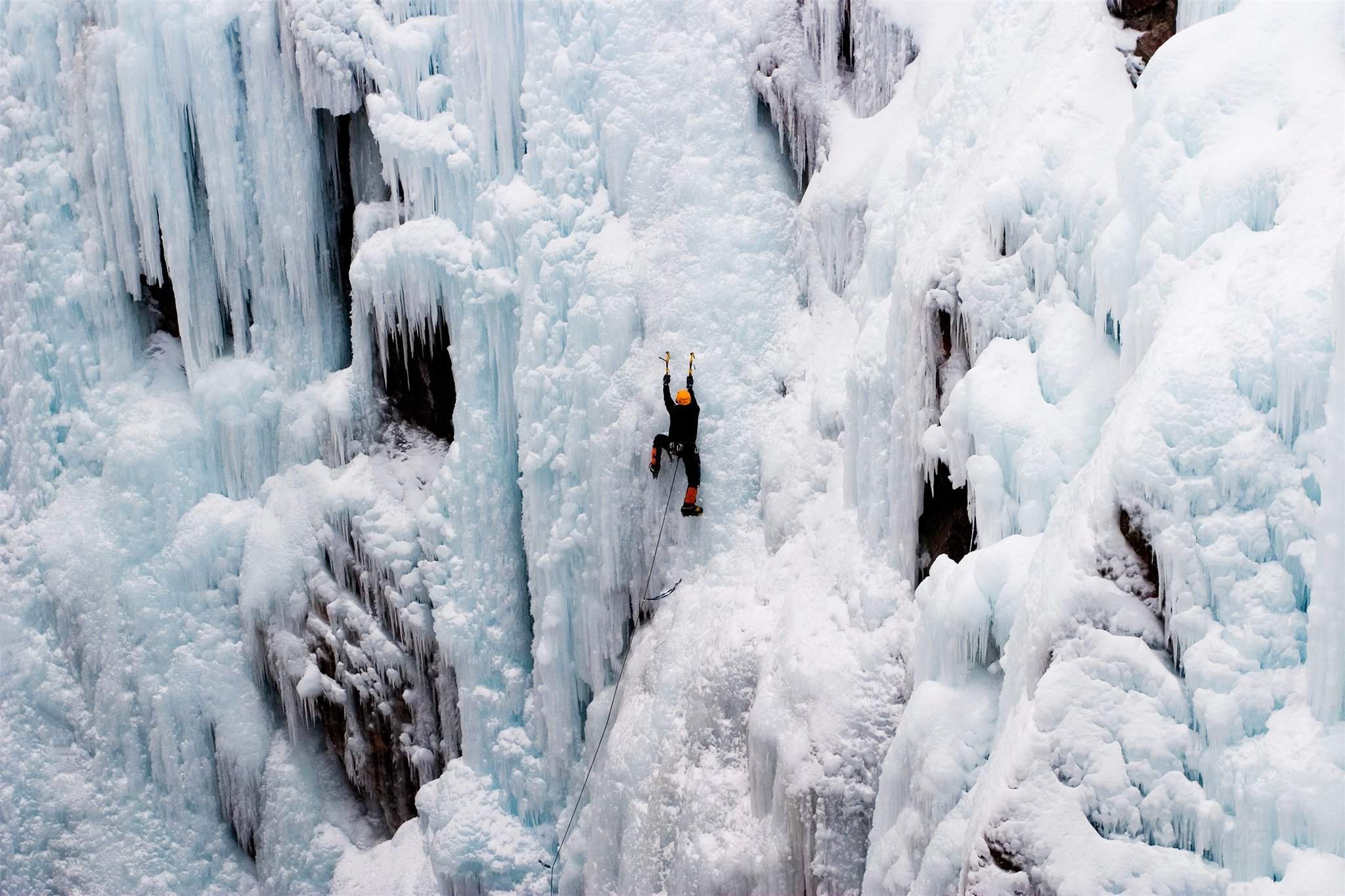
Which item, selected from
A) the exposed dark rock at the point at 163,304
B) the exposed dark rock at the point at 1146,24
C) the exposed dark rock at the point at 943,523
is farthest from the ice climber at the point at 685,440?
the exposed dark rock at the point at 163,304

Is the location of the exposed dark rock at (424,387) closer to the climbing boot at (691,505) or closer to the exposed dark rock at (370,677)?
the exposed dark rock at (370,677)

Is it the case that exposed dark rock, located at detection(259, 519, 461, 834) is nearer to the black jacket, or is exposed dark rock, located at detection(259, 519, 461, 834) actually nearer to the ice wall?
the black jacket

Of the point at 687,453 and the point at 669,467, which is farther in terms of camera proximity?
the point at 669,467

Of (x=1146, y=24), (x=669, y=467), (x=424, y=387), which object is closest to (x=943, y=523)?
(x=669, y=467)

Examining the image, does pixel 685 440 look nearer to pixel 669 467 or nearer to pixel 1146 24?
pixel 669 467

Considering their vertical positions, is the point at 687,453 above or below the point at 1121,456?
below

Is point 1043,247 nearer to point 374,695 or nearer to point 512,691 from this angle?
point 512,691

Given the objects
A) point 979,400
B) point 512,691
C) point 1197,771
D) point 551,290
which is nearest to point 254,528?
point 512,691
